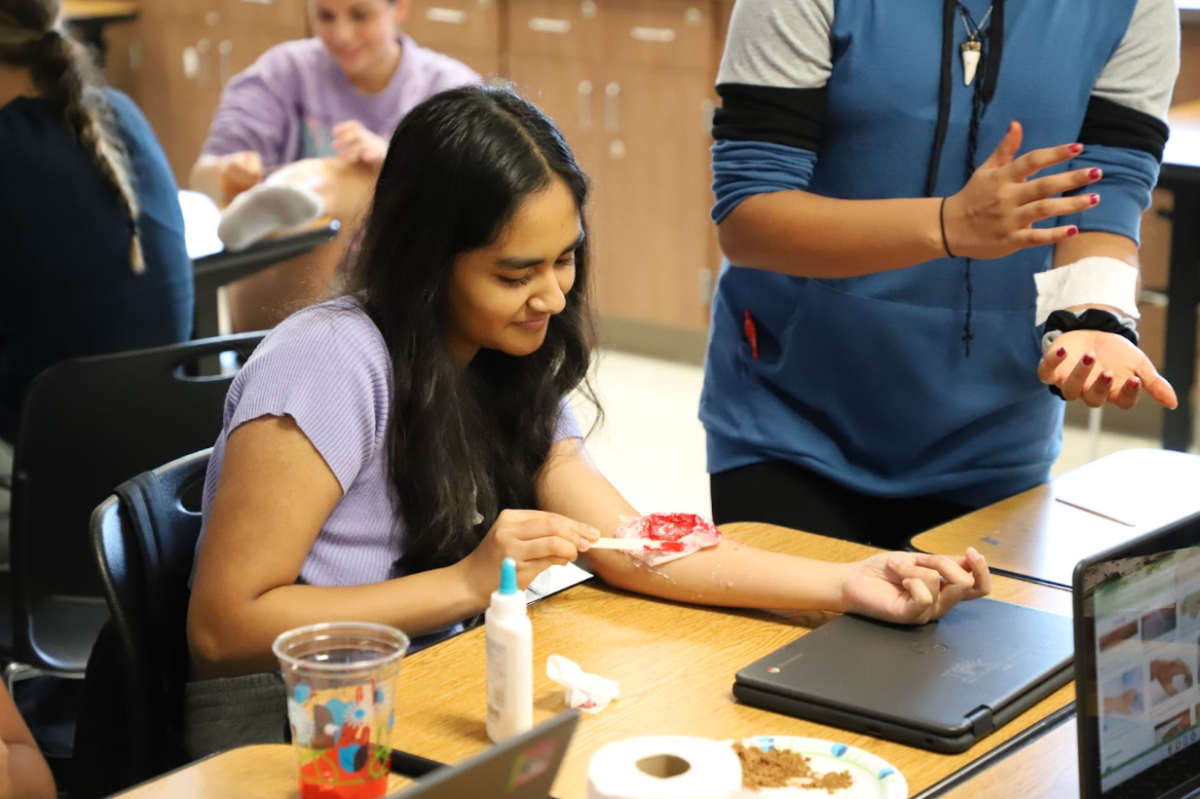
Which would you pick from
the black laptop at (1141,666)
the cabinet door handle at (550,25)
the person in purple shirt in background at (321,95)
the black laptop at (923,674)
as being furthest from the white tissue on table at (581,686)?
the cabinet door handle at (550,25)

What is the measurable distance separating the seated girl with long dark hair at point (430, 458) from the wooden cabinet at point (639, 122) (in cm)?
319

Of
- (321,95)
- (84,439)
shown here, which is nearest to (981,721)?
(84,439)

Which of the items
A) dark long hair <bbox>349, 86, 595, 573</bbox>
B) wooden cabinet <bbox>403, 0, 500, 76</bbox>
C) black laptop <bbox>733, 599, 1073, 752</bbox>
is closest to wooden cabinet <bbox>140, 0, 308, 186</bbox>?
wooden cabinet <bbox>403, 0, 500, 76</bbox>

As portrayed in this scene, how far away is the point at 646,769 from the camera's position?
100 centimetres

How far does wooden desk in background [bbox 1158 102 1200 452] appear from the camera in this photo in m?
3.40

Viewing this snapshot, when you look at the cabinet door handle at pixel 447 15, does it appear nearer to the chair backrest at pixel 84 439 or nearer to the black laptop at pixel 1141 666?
the chair backrest at pixel 84 439

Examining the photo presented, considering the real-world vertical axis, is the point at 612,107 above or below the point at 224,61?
below

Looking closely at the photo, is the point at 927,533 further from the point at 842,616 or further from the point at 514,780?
A: the point at 514,780

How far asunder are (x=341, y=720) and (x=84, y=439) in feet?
3.53

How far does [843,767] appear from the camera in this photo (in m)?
1.17

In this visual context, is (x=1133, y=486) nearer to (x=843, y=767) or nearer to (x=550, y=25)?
(x=843, y=767)

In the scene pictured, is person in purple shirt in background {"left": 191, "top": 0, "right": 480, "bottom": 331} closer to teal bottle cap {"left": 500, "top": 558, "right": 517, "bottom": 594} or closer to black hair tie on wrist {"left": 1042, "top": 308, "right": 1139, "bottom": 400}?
black hair tie on wrist {"left": 1042, "top": 308, "right": 1139, "bottom": 400}

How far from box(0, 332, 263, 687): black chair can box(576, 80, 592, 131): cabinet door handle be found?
3114 mm

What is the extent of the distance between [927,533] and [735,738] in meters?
0.57
